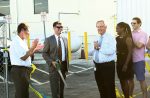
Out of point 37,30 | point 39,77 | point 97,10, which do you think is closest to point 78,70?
point 39,77

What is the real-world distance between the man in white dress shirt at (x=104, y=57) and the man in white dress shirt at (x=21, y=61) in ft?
4.18

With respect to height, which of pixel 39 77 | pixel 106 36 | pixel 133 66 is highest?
pixel 106 36

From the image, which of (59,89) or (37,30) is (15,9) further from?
(59,89)

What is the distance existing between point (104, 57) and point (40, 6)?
55.8 ft

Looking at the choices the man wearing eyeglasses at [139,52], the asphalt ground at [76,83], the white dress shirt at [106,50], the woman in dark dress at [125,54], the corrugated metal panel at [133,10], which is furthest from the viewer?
the corrugated metal panel at [133,10]

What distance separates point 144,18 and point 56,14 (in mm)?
13214

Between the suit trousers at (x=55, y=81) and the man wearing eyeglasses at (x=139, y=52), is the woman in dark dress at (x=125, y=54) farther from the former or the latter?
the suit trousers at (x=55, y=81)

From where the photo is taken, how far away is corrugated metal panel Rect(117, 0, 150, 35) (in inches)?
398

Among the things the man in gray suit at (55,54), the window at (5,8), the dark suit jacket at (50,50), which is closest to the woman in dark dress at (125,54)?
the man in gray suit at (55,54)

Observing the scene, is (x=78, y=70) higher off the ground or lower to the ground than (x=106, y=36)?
lower

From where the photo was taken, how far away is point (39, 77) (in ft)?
44.3

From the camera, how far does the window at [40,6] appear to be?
2383cm

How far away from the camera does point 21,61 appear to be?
6.59 m

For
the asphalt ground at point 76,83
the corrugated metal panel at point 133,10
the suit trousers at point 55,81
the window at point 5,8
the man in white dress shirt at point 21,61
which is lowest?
the asphalt ground at point 76,83
